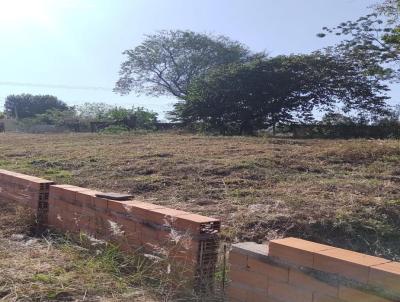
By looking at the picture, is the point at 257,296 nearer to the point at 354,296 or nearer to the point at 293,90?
the point at 354,296

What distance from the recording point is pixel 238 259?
314 cm

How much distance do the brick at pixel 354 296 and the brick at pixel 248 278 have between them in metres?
0.52

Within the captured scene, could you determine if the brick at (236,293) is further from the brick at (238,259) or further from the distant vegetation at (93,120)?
the distant vegetation at (93,120)

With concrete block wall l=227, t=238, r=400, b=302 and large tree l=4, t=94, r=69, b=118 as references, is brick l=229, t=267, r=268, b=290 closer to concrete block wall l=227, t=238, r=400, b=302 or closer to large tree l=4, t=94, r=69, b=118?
concrete block wall l=227, t=238, r=400, b=302

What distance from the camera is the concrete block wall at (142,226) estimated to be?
345 cm

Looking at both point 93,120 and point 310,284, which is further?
point 93,120

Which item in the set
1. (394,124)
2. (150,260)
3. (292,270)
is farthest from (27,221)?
(394,124)

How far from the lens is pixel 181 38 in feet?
128

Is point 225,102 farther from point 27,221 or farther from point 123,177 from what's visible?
point 27,221

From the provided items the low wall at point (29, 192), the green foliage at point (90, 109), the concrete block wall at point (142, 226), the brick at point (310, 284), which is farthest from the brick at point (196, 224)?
the green foliage at point (90, 109)

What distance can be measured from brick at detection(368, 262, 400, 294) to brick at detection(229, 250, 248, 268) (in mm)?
859

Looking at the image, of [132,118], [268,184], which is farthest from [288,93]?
[268,184]

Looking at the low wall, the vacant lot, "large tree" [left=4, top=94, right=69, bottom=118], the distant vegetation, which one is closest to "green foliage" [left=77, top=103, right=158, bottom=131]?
the distant vegetation

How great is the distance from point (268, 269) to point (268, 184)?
3.40m
